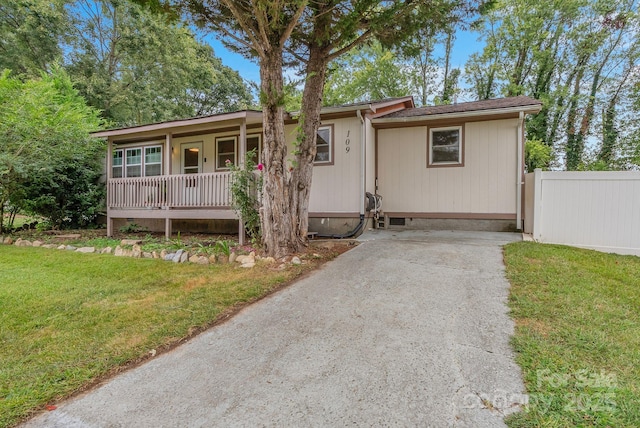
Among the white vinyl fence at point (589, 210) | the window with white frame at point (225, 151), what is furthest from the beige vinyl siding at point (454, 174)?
the window with white frame at point (225, 151)

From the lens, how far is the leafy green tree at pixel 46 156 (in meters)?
7.88

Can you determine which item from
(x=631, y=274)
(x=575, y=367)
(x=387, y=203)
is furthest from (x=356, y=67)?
(x=575, y=367)

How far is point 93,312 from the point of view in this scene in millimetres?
3770

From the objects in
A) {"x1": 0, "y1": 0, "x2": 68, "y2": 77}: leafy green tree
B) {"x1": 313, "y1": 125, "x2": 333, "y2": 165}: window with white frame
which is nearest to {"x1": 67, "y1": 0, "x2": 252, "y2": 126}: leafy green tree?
{"x1": 0, "y1": 0, "x2": 68, "y2": 77}: leafy green tree

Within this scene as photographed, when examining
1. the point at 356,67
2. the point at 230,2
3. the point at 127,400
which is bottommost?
the point at 127,400

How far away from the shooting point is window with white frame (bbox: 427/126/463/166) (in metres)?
8.23

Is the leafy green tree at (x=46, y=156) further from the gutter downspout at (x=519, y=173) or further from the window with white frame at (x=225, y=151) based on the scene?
the gutter downspout at (x=519, y=173)

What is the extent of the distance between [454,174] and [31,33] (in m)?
19.1

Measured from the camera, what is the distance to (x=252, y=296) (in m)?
4.14

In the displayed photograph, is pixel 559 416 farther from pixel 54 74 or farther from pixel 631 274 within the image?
pixel 54 74

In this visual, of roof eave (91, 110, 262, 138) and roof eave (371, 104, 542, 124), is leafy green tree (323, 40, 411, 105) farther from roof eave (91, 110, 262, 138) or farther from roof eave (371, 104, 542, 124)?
roof eave (91, 110, 262, 138)

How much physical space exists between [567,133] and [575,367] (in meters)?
18.5

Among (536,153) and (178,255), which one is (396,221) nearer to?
(178,255)

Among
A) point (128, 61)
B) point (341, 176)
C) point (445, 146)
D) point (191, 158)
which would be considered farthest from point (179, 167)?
point (128, 61)
